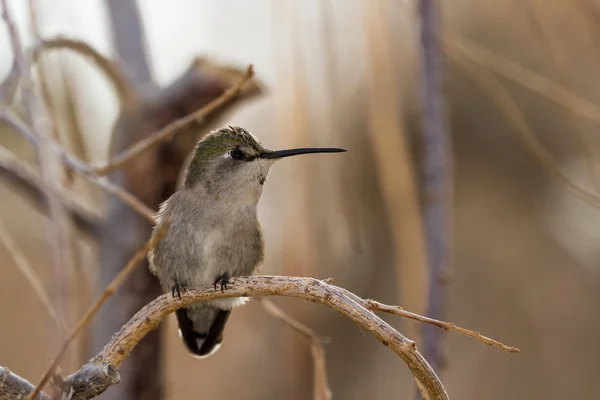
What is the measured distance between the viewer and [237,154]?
2406 mm

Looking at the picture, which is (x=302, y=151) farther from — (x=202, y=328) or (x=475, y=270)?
(x=475, y=270)

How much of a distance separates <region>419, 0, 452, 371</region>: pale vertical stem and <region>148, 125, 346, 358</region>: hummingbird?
15.5 inches

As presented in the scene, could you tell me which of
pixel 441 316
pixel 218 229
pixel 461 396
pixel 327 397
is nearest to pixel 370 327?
pixel 327 397

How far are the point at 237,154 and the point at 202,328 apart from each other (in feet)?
1.79

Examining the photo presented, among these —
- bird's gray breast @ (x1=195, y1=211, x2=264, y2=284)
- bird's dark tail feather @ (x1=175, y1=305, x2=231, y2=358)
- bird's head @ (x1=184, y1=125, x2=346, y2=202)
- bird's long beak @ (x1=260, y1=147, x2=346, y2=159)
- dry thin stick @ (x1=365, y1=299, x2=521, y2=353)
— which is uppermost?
bird's head @ (x1=184, y1=125, x2=346, y2=202)

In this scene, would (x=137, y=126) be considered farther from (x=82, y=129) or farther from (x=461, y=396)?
(x=461, y=396)

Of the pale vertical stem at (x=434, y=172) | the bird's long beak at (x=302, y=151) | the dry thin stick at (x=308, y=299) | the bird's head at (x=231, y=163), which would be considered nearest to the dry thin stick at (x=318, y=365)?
the dry thin stick at (x=308, y=299)

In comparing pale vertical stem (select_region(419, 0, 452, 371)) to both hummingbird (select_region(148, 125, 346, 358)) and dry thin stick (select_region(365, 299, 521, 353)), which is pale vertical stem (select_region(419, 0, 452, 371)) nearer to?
hummingbird (select_region(148, 125, 346, 358))

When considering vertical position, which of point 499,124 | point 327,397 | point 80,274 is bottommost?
point 327,397

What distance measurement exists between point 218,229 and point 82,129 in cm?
48

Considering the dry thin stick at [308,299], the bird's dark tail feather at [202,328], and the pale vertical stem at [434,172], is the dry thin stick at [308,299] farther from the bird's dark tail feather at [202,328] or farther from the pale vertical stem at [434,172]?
the bird's dark tail feather at [202,328]

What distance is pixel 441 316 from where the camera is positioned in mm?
1789

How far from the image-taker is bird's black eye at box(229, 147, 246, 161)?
2.40m

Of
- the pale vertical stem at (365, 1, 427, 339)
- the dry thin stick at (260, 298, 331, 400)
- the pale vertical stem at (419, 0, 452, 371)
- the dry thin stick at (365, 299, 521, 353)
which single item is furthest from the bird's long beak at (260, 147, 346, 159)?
the dry thin stick at (365, 299, 521, 353)
